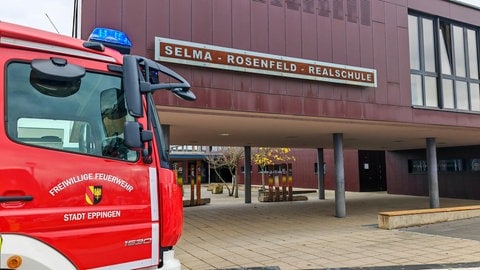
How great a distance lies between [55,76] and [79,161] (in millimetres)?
657

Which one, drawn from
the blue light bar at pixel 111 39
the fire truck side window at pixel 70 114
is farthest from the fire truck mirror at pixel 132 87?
the blue light bar at pixel 111 39

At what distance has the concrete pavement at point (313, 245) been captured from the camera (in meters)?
7.57

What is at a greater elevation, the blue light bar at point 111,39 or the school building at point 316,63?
the school building at point 316,63

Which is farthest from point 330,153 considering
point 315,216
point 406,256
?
point 406,256

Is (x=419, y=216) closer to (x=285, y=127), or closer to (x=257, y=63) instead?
(x=285, y=127)

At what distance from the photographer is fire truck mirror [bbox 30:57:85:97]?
317 centimetres

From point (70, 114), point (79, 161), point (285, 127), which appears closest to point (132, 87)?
point (70, 114)

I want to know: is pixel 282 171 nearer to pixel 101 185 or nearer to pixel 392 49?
pixel 392 49

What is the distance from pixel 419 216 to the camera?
38.9ft

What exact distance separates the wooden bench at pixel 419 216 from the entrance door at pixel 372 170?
1435 centimetres

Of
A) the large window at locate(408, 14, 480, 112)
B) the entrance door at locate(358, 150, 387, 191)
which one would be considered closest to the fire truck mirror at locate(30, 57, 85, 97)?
the large window at locate(408, 14, 480, 112)

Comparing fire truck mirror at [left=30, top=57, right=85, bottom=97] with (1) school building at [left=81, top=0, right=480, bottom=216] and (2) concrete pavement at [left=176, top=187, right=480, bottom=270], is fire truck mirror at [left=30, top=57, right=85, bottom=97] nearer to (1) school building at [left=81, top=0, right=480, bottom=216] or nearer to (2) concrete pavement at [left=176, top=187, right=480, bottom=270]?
(2) concrete pavement at [left=176, top=187, right=480, bottom=270]

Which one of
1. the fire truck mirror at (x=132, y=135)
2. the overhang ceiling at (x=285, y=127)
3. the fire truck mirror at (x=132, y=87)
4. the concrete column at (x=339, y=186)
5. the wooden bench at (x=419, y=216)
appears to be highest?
the overhang ceiling at (x=285, y=127)

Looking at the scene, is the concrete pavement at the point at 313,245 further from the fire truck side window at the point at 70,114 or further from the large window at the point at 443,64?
the fire truck side window at the point at 70,114
